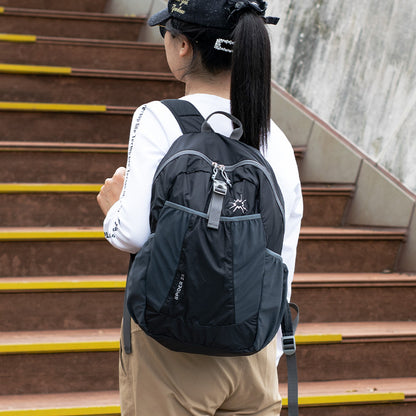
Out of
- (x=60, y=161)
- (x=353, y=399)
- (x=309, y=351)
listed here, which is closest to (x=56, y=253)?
(x=60, y=161)

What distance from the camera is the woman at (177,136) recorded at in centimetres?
135

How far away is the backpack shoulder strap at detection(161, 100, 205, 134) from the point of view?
4.51 ft

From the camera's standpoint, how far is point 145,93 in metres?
4.15

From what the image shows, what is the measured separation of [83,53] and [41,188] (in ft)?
4.53

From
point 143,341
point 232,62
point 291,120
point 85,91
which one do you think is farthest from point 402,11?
point 143,341

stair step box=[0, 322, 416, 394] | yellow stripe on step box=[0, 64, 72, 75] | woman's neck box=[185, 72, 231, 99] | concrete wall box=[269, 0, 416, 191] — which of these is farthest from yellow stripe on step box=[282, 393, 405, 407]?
yellow stripe on step box=[0, 64, 72, 75]

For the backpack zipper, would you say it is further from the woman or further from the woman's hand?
the woman's hand

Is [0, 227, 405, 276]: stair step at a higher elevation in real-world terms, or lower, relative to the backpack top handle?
lower

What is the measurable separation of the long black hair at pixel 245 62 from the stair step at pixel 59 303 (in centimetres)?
160

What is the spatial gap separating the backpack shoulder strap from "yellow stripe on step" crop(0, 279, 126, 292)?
62.0 inches

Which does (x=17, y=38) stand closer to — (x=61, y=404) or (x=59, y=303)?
(x=59, y=303)

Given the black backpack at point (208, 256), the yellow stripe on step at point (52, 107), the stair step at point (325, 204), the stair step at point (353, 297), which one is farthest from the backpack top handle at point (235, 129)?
the yellow stripe on step at point (52, 107)

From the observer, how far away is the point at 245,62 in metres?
1.36

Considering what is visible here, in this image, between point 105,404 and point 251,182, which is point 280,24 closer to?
point 105,404
